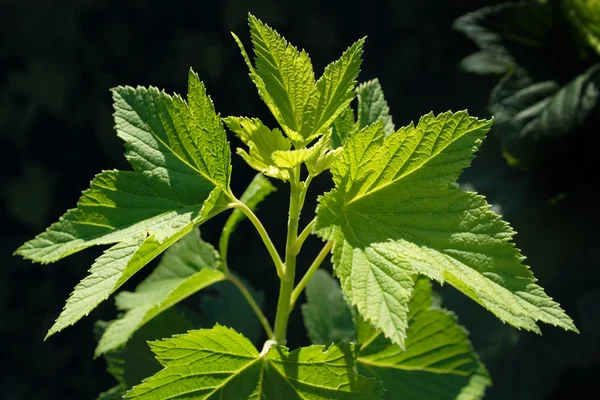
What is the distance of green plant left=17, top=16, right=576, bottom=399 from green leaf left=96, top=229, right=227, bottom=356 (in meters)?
0.13

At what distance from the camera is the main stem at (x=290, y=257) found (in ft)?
2.34

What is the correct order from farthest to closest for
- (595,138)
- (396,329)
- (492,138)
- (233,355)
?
(492,138) < (595,138) < (233,355) < (396,329)

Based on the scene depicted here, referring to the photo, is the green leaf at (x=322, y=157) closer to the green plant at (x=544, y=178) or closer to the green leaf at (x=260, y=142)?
the green leaf at (x=260, y=142)

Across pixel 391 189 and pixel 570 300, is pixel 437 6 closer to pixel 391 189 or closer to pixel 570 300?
pixel 570 300

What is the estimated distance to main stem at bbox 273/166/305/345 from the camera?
0.71 metres

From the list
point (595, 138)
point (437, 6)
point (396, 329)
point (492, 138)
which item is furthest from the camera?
point (437, 6)

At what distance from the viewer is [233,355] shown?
0.71 metres

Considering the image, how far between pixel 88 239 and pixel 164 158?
0.11m

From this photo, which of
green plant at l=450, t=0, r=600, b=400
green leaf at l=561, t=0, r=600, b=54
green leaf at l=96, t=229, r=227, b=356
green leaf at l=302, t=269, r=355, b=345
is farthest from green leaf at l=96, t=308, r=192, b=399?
green leaf at l=561, t=0, r=600, b=54

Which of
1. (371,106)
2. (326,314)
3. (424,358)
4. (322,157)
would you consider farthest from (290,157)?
(326,314)

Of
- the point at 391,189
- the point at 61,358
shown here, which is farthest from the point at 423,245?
the point at 61,358

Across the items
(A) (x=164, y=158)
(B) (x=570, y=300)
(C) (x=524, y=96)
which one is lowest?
(B) (x=570, y=300)

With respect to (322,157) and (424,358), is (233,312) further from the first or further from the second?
(322,157)

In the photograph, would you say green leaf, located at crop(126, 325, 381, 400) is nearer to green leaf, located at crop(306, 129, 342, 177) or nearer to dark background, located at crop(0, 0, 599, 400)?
green leaf, located at crop(306, 129, 342, 177)
